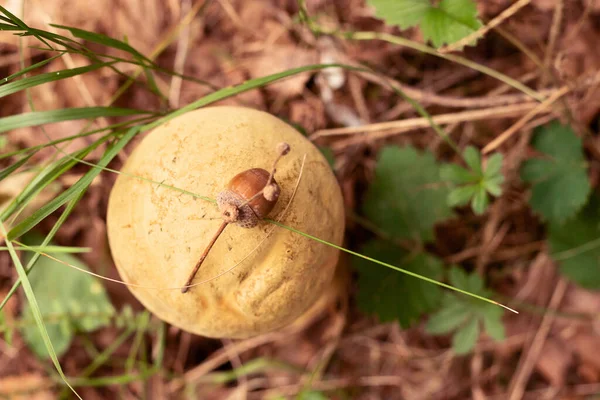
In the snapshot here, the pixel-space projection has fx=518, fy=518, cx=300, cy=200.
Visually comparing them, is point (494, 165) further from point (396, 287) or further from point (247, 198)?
point (247, 198)

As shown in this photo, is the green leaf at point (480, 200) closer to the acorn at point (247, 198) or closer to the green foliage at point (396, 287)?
the green foliage at point (396, 287)

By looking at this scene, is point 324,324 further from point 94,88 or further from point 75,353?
point 94,88

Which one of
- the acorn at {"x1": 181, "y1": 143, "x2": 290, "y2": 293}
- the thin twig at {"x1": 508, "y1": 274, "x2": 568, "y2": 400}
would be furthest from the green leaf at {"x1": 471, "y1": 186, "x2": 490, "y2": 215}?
the thin twig at {"x1": 508, "y1": 274, "x2": 568, "y2": 400}

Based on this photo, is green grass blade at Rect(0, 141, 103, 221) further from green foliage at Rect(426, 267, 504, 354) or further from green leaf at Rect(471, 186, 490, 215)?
green foliage at Rect(426, 267, 504, 354)

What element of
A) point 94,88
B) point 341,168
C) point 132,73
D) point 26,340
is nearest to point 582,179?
point 341,168

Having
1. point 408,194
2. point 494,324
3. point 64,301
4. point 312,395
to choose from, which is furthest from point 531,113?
point 64,301

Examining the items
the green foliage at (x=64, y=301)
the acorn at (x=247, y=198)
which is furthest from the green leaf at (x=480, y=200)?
the green foliage at (x=64, y=301)
